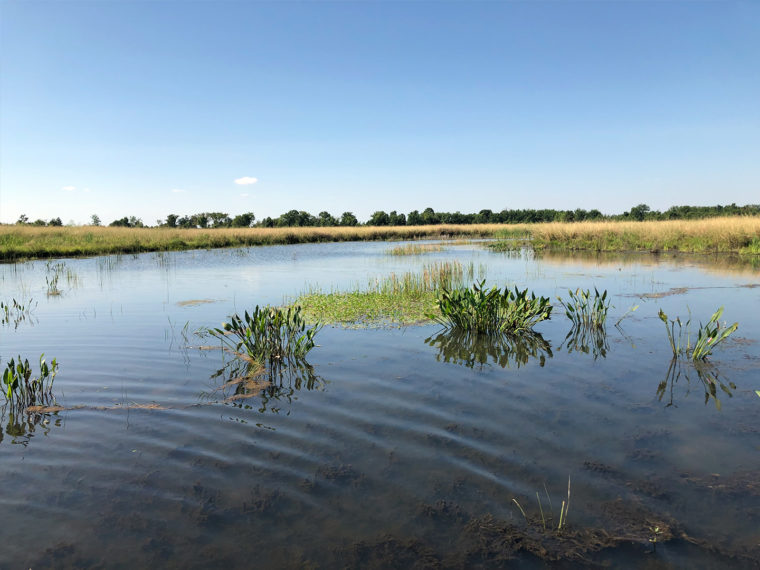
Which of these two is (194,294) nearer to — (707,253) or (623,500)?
(623,500)

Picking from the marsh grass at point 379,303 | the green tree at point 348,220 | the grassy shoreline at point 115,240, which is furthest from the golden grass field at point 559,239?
the green tree at point 348,220

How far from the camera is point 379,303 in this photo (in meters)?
11.3

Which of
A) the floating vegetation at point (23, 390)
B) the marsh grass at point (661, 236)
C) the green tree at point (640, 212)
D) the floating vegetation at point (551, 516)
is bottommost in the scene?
the floating vegetation at point (551, 516)

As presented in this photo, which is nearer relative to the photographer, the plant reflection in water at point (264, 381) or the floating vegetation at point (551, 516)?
the floating vegetation at point (551, 516)

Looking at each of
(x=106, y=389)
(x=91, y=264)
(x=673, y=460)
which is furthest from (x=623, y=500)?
(x=91, y=264)

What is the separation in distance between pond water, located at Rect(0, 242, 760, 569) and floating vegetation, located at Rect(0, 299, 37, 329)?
2583 mm

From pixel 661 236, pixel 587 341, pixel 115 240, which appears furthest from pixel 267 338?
pixel 115 240

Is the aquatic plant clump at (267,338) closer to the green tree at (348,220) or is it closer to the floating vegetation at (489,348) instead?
the floating vegetation at (489,348)

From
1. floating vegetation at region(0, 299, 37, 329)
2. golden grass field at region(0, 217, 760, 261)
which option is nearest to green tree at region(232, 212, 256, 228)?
golden grass field at region(0, 217, 760, 261)

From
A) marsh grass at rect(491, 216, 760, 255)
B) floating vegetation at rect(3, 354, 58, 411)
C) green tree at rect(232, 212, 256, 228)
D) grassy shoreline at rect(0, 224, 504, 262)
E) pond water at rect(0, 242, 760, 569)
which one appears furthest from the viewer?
green tree at rect(232, 212, 256, 228)

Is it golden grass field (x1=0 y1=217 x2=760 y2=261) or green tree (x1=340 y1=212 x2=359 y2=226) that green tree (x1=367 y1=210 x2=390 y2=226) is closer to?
green tree (x1=340 y1=212 x2=359 y2=226)

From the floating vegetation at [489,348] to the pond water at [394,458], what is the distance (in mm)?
61

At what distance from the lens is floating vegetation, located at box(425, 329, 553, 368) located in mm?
6926

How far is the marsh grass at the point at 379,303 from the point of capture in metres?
9.80
